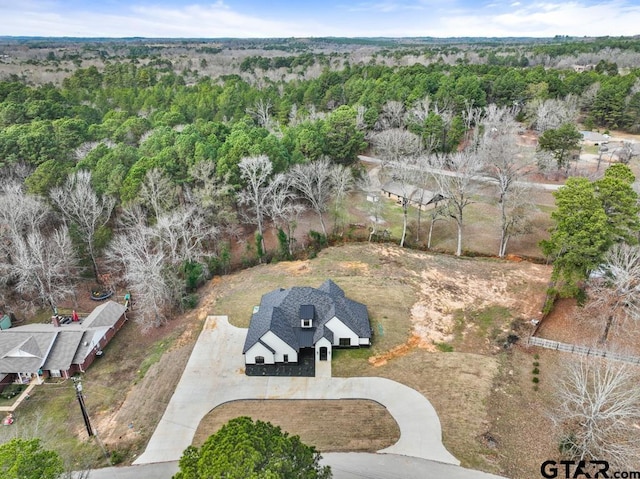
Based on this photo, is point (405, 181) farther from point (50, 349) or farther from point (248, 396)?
point (50, 349)

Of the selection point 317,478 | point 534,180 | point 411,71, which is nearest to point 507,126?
point 534,180

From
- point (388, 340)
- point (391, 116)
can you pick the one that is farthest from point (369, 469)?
point (391, 116)

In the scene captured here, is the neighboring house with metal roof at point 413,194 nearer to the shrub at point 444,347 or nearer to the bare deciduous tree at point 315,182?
the bare deciduous tree at point 315,182

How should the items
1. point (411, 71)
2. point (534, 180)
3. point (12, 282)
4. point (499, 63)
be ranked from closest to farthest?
point (12, 282)
point (534, 180)
point (411, 71)
point (499, 63)

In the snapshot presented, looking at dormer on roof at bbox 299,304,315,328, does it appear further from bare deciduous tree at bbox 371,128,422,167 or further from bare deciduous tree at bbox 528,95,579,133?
bare deciduous tree at bbox 528,95,579,133

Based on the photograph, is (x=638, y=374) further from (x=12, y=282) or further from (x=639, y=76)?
(x=639, y=76)

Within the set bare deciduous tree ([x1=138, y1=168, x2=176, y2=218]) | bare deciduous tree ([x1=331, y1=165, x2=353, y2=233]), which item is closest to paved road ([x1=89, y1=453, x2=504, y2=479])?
bare deciduous tree ([x1=138, y1=168, x2=176, y2=218])
